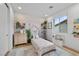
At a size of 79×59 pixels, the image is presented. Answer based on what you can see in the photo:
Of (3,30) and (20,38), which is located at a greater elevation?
(3,30)

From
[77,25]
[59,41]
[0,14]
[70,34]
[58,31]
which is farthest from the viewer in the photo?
[58,31]

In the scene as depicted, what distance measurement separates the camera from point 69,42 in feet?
14.1

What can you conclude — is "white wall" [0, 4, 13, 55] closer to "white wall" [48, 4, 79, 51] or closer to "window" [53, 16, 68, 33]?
"white wall" [48, 4, 79, 51]

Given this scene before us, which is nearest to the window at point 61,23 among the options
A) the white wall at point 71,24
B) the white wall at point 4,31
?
the white wall at point 71,24

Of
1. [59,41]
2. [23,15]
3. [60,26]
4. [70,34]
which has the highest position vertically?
[23,15]

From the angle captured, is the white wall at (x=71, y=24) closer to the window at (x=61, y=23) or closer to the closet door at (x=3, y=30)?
the window at (x=61, y=23)

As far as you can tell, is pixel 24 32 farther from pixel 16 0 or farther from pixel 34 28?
pixel 16 0

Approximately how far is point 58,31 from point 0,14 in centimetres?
341

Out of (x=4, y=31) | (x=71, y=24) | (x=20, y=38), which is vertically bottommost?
(x=20, y=38)

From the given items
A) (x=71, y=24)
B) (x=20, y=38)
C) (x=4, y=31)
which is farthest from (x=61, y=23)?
(x=4, y=31)

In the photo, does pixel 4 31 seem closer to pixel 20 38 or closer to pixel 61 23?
pixel 20 38

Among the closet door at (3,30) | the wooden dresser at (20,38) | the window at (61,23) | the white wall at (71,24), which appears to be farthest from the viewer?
the wooden dresser at (20,38)

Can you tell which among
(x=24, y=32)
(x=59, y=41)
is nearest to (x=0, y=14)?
(x=24, y=32)

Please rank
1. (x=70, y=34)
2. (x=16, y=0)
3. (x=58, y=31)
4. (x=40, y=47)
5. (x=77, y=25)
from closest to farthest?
1. (x=16, y=0)
2. (x=40, y=47)
3. (x=77, y=25)
4. (x=70, y=34)
5. (x=58, y=31)
